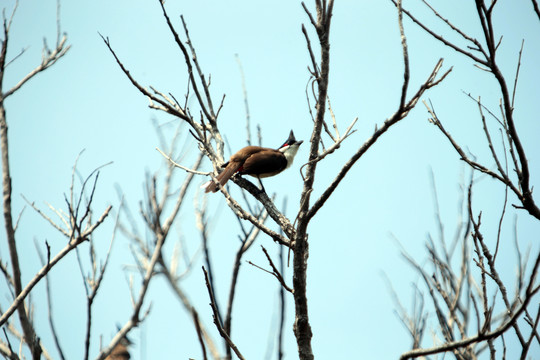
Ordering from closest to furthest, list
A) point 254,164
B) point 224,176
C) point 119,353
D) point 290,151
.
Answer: point 224,176
point 254,164
point 290,151
point 119,353

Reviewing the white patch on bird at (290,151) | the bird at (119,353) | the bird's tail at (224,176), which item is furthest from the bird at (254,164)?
the bird at (119,353)

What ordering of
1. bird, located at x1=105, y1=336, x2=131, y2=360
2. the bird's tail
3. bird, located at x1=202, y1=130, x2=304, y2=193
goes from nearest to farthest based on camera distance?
the bird's tail < bird, located at x1=202, y1=130, x2=304, y2=193 < bird, located at x1=105, y1=336, x2=131, y2=360

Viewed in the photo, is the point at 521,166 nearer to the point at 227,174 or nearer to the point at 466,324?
the point at 466,324

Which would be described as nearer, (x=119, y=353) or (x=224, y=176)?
(x=224, y=176)

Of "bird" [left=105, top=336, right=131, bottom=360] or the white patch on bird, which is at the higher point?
the white patch on bird

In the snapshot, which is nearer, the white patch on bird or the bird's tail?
the bird's tail

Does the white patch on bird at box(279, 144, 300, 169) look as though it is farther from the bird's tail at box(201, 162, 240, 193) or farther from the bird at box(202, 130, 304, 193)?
the bird's tail at box(201, 162, 240, 193)

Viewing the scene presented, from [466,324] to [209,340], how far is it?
2392 mm

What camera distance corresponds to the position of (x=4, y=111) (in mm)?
5480

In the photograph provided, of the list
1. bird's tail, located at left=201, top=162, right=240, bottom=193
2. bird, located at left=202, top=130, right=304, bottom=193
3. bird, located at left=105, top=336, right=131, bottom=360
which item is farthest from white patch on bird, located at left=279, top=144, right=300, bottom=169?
bird, located at left=105, top=336, right=131, bottom=360

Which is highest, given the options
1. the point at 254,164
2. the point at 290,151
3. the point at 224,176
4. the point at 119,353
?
the point at 290,151

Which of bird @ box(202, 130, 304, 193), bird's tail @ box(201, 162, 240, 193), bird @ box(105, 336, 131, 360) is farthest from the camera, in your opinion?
bird @ box(105, 336, 131, 360)

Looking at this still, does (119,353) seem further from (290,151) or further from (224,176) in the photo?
(224,176)

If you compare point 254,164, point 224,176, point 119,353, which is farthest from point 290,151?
point 119,353
